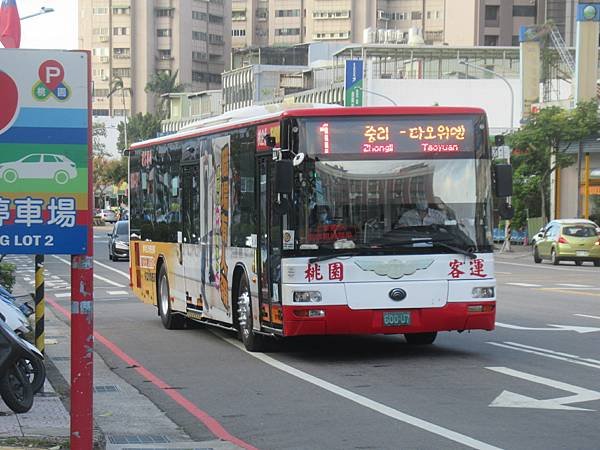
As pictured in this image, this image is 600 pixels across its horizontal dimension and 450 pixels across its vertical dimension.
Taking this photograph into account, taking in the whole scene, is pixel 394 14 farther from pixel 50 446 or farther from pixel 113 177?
pixel 50 446

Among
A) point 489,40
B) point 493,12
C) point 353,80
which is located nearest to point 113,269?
point 353,80

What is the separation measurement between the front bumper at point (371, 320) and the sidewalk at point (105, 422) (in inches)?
84.1

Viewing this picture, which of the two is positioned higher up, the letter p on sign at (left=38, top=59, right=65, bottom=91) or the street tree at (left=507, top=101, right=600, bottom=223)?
the street tree at (left=507, top=101, right=600, bottom=223)

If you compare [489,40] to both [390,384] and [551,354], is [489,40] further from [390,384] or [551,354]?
[390,384]

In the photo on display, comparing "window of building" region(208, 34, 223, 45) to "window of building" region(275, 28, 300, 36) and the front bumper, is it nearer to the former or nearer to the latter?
"window of building" region(275, 28, 300, 36)

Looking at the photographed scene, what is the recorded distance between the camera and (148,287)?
22.0 m

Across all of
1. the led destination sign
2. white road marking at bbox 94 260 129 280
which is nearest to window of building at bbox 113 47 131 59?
white road marking at bbox 94 260 129 280

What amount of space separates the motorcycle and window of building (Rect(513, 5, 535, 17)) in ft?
410

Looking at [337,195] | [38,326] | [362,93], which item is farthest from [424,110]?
[362,93]

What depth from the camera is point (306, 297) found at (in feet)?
47.9

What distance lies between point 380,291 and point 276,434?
4635 millimetres

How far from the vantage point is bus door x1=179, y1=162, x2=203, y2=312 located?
729 inches

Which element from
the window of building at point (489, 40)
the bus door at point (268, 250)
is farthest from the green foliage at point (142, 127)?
the bus door at point (268, 250)

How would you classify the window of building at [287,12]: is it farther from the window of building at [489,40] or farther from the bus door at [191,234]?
the bus door at [191,234]
